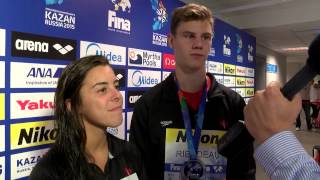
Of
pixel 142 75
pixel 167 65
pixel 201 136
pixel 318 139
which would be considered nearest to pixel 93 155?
pixel 201 136

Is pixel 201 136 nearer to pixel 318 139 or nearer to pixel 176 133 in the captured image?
pixel 176 133

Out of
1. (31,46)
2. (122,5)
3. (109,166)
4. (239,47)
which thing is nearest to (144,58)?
(122,5)

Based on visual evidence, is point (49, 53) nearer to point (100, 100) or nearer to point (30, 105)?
point (30, 105)

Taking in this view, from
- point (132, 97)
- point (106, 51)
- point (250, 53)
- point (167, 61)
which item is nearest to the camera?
point (106, 51)

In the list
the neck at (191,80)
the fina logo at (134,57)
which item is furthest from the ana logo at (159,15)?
the neck at (191,80)

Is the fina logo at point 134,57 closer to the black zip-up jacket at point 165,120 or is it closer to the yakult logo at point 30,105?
the yakult logo at point 30,105

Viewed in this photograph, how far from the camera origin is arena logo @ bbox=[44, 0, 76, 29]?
1.99 metres

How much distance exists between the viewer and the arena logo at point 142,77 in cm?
287

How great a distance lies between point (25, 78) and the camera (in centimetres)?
187

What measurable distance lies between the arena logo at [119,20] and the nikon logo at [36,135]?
1031mm

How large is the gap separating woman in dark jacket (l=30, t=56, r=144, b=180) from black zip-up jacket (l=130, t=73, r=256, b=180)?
179mm

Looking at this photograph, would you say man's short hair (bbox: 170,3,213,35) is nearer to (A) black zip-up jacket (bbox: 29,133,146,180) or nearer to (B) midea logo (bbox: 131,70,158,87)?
(A) black zip-up jacket (bbox: 29,133,146,180)

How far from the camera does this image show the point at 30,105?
189 cm

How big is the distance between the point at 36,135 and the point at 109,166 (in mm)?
872
